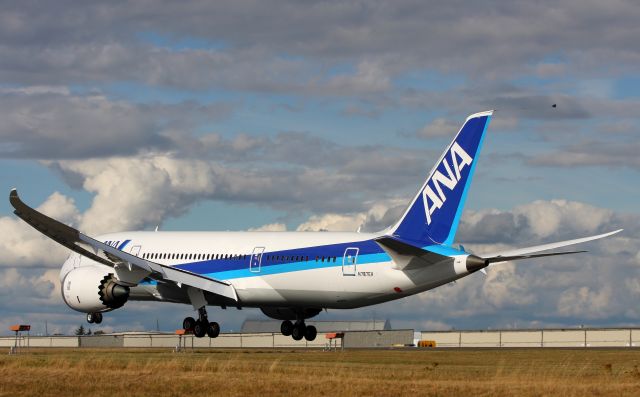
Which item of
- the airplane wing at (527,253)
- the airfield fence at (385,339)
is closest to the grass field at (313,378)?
the airplane wing at (527,253)

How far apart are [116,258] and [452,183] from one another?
1661 centimetres

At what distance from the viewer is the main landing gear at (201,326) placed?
2226 inches

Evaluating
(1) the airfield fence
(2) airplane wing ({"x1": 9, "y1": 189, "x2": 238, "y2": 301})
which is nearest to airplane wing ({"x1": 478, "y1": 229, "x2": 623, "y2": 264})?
(2) airplane wing ({"x1": 9, "y1": 189, "x2": 238, "y2": 301})

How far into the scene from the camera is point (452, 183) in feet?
164

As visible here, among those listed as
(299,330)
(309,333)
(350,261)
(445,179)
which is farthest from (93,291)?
(445,179)

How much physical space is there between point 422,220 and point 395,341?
165 feet

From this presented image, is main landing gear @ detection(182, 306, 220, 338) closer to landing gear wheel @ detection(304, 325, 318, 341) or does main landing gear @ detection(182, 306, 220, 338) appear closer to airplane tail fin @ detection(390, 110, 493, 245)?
landing gear wheel @ detection(304, 325, 318, 341)

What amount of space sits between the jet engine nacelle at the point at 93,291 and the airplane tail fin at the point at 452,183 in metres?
15.7

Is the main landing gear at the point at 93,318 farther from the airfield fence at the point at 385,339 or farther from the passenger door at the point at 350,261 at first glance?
the airfield fence at the point at 385,339

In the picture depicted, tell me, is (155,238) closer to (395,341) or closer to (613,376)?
(613,376)

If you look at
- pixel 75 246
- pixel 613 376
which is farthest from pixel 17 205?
pixel 613 376

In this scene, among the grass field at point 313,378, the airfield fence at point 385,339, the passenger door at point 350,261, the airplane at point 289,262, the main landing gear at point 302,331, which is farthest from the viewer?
the airfield fence at point 385,339

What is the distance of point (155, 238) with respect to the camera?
60.6m

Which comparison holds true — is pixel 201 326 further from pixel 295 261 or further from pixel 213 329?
pixel 295 261
